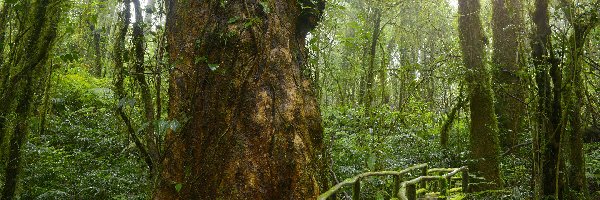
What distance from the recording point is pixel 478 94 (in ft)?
30.8

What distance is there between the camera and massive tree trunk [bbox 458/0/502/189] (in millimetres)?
9047

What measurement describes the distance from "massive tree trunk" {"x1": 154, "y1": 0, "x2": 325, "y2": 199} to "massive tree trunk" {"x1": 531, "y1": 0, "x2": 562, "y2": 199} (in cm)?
332

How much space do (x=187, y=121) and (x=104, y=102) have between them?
31.4 ft

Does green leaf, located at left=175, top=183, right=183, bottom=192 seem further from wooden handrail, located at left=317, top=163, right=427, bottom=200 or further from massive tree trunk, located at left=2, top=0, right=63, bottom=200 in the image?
massive tree trunk, located at left=2, top=0, right=63, bottom=200

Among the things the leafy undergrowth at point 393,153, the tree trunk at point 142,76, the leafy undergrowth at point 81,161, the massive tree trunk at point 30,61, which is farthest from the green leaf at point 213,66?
the leafy undergrowth at point 393,153

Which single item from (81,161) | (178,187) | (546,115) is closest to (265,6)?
(178,187)

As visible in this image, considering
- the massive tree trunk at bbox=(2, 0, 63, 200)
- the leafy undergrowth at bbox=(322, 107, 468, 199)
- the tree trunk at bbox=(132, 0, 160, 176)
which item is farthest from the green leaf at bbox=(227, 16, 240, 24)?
the leafy undergrowth at bbox=(322, 107, 468, 199)

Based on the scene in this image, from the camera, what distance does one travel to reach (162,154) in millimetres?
3721

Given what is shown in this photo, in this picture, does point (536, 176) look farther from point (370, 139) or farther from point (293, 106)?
point (370, 139)

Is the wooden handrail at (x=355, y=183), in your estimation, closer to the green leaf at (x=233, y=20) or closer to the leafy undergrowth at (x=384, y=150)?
the green leaf at (x=233, y=20)

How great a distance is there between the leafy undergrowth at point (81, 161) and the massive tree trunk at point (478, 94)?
635 cm

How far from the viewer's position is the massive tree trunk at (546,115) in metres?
5.64

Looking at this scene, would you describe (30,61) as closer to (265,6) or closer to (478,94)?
(265,6)

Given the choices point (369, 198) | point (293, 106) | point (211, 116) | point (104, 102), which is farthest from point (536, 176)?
point (104, 102)
